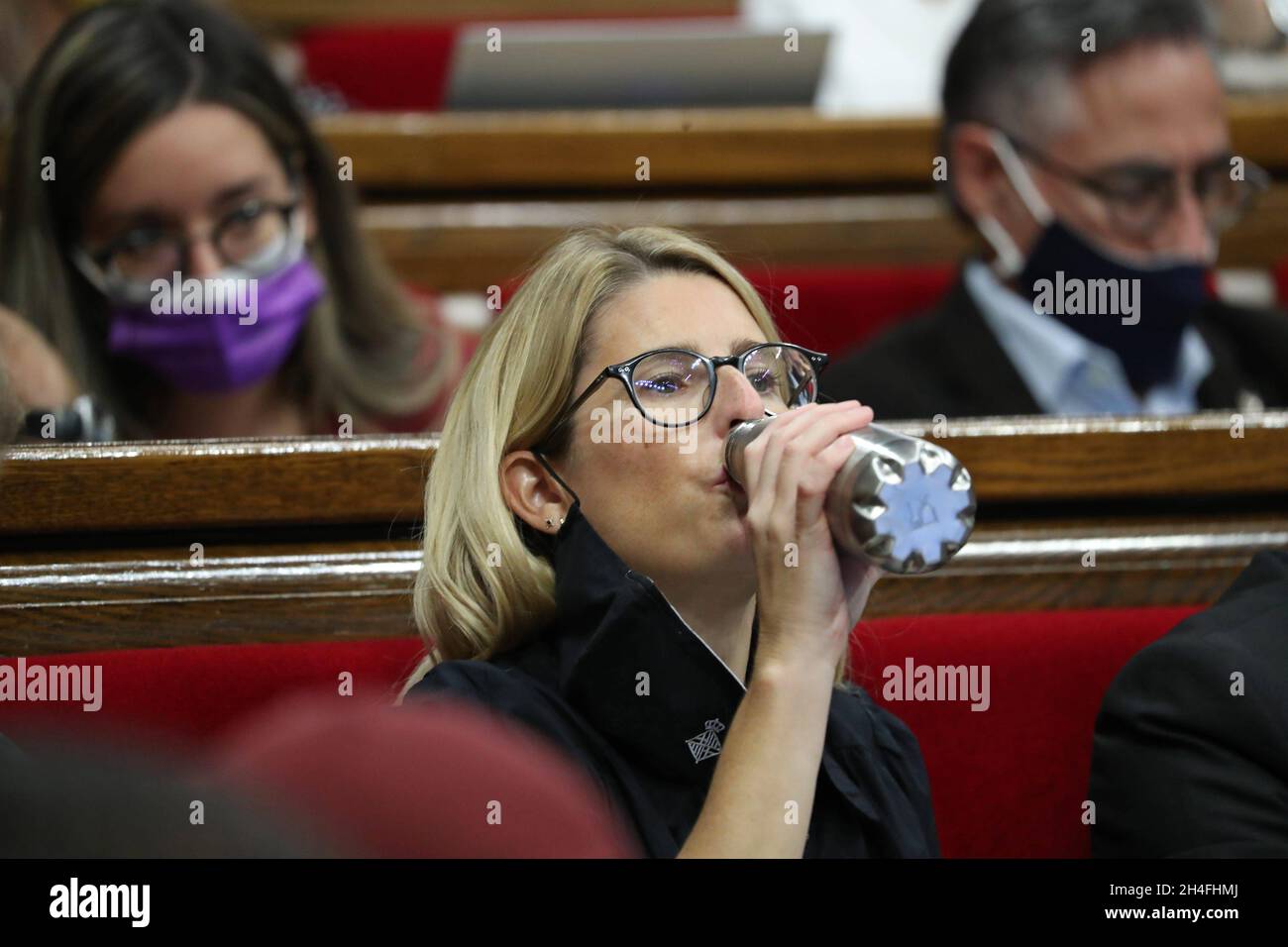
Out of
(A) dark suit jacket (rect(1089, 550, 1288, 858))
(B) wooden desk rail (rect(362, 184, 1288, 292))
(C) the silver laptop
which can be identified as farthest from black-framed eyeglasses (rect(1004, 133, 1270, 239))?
(A) dark suit jacket (rect(1089, 550, 1288, 858))

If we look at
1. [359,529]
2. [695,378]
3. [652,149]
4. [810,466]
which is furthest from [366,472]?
[652,149]

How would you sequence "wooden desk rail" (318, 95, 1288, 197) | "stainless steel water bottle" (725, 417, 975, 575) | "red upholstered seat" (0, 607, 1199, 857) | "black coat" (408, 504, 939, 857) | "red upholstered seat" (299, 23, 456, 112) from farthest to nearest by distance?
"red upholstered seat" (299, 23, 456, 112)
"wooden desk rail" (318, 95, 1288, 197)
"red upholstered seat" (0, 607, 1199, 857)
"black coat" (408, 504, 939, 857)
"stainless steel water bottle" (725, 417, 975, 575)

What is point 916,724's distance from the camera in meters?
1.01

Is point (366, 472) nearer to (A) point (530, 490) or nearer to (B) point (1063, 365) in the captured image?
(A) point (530, 490)

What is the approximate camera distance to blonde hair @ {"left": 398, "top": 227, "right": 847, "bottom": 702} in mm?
880

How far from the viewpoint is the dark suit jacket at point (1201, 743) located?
32.8 inches

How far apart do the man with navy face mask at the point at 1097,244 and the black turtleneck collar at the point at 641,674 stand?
0.72 m

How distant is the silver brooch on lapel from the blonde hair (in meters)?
0.11

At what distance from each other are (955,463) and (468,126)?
1.40 metres

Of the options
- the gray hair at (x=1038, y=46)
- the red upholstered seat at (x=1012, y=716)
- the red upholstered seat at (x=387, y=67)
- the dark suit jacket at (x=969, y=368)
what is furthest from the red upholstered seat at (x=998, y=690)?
the red upholstered seat at (x=387, y=67)

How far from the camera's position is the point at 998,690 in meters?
1.03

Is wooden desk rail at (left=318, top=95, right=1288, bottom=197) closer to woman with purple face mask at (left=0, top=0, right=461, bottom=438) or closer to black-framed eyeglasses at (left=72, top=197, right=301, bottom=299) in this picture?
woman with purple face mask at (left=0, top=0, right=461, bottom=438)
